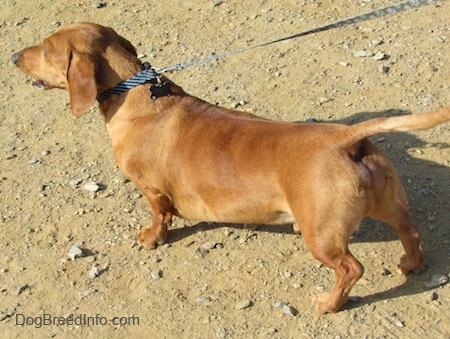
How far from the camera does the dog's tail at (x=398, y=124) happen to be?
11.8ft

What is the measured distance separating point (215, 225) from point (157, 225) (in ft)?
1.59

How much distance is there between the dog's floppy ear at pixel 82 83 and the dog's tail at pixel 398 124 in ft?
5.68

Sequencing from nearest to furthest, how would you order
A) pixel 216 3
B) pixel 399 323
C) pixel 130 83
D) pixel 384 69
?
pixel 399 323 < pixel 130 83 < pixel 384 69 < pixel 216 3

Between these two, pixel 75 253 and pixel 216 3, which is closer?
pixel 75 253

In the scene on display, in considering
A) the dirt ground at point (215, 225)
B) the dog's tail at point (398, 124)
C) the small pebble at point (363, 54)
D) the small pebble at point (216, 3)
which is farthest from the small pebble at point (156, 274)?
the small pebble at point (216, 3)

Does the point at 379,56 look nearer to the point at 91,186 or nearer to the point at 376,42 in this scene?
the point at 376,42

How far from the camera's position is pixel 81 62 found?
451 centimetres

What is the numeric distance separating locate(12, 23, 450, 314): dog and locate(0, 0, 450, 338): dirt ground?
0.28 metres

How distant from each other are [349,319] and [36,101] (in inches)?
164

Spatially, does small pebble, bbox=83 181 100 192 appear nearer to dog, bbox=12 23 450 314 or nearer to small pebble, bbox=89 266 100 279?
dog, bbox=12 23 450 314

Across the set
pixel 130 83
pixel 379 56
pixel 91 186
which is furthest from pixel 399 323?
pixel 379 56

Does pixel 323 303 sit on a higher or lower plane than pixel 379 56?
lower

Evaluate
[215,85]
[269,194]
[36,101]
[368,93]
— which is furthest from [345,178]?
[36,101]

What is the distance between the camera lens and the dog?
3.83 metres
